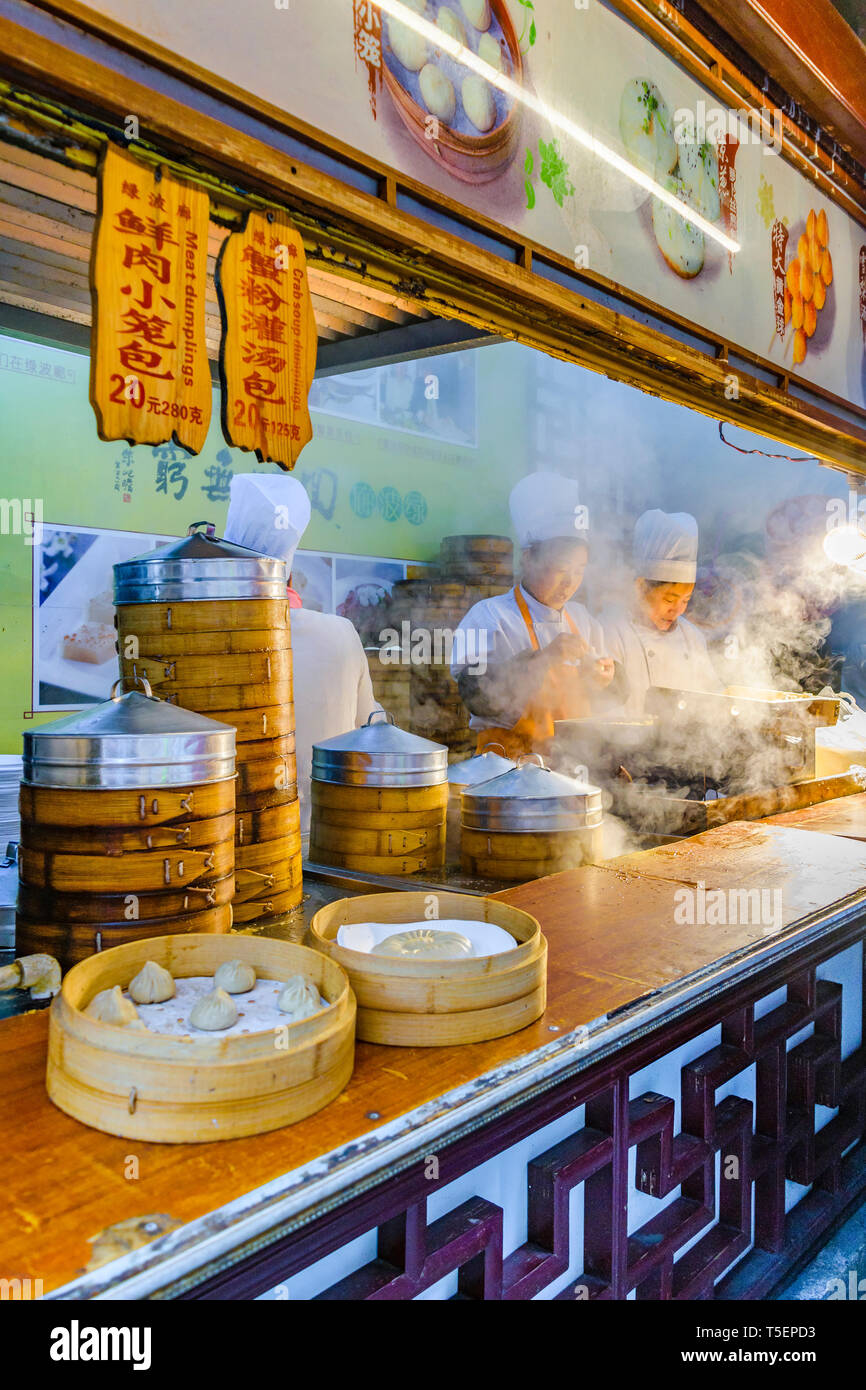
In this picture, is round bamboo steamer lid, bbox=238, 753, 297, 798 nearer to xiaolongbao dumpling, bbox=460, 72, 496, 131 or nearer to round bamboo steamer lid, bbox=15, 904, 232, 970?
round bamboo steamer lid, bbox=15, 904, 232, 970

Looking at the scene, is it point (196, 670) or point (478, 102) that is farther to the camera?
point (478, 102)

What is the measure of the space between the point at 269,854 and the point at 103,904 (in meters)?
0.57

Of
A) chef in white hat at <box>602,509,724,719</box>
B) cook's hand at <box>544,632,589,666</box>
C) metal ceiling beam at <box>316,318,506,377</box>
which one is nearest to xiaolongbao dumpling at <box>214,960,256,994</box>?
metal ceiling beam at <box>316,318,506,377</box>

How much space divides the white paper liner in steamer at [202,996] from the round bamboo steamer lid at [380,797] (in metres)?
1.15

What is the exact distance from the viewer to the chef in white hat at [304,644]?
382 cm

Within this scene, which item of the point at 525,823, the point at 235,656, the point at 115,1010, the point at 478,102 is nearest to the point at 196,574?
the point at 235,656

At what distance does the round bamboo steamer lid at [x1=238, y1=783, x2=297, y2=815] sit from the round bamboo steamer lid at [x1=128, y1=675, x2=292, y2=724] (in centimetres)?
19

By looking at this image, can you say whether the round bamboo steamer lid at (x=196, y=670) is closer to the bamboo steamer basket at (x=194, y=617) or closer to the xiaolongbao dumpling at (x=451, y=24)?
the bamboo steamer basket at (x=194, y=617)

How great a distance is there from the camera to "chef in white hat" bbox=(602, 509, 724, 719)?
6273mm

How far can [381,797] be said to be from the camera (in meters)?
2.67

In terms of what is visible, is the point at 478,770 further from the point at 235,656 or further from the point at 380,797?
the point at 235,656

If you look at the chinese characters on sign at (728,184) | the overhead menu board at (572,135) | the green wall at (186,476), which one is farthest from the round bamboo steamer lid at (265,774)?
the green wall at (186,476)
